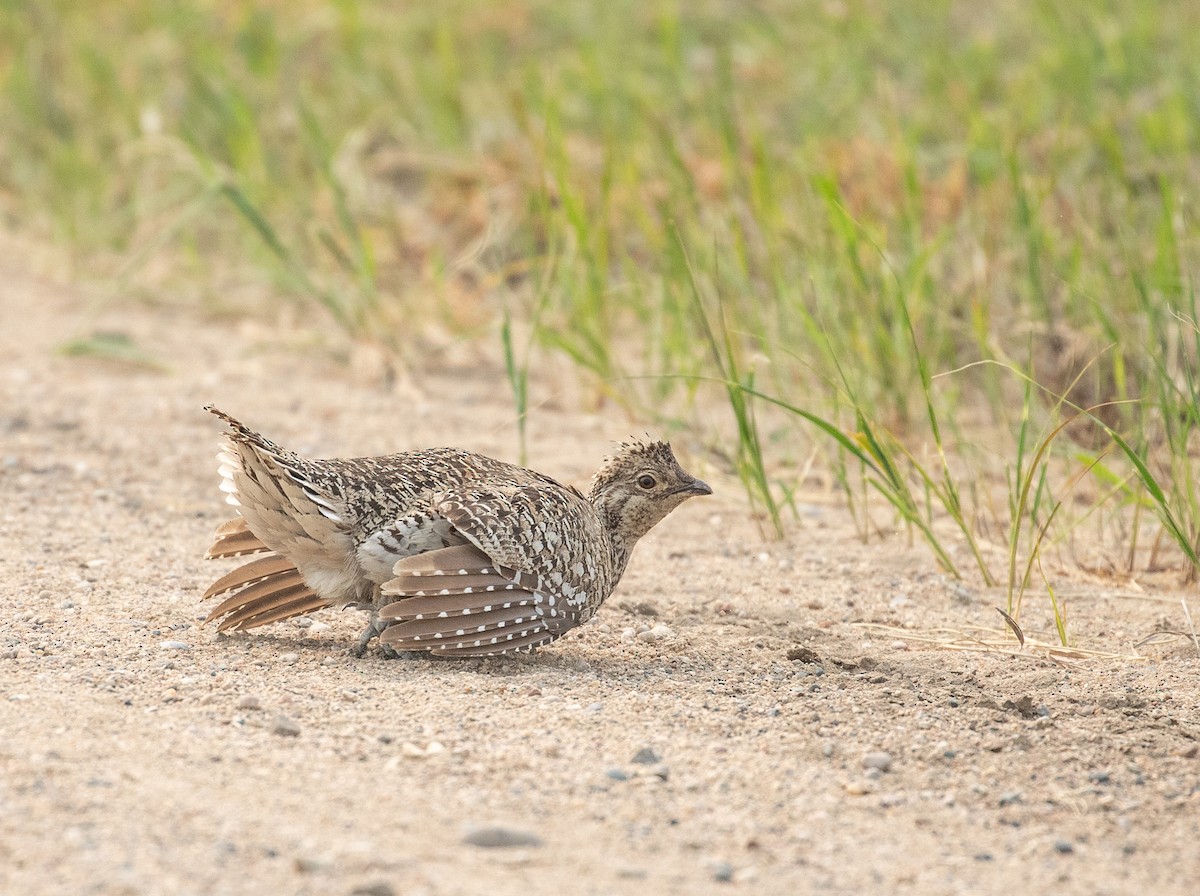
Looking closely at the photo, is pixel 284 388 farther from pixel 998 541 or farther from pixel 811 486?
pixel 998 541

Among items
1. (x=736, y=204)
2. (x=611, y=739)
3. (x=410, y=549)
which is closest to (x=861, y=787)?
(x=611, y=739)

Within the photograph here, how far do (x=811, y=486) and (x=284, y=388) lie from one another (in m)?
2.73

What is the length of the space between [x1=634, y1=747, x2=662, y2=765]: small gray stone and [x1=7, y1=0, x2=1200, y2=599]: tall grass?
139 centimetres

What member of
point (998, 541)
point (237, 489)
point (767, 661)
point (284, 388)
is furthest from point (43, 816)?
point (284, 388)

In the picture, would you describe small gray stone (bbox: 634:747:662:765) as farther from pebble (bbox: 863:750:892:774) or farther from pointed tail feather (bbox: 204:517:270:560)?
pointed tail feather (bbox: 204:517:270:560)

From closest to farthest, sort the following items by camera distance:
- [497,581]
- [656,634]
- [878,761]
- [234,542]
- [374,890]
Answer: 1. [374,890]
2. [878,761]
3. [497,581]
4. [234,542]
5. [656,634]

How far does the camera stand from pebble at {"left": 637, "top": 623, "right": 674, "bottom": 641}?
4523 millimetres

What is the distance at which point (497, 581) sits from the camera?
411 centimetres

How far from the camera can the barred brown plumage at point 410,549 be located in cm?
403

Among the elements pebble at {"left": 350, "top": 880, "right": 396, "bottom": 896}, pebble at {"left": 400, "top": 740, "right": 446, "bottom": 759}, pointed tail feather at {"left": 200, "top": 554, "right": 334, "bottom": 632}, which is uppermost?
pointed tail feather at {"left": 200, "top": 554, "right": 334, "bottom": 632}

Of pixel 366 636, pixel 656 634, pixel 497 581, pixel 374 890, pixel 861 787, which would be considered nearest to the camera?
pixel 374 890

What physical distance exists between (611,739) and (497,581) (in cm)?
70

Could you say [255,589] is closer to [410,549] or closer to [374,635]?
[374,635]

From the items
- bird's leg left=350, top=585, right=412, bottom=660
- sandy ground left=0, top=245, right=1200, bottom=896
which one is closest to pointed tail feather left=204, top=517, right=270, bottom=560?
sandy ground left=0, top=245, right=1200, bottom=896
